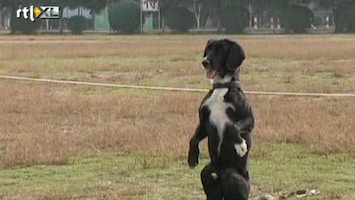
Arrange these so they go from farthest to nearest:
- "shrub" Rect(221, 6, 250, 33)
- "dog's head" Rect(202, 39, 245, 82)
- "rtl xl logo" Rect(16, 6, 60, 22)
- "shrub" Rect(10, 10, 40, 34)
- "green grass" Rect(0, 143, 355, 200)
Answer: "shrub" Rect(221, 6, 250, 33), "shrub" Rect(10, 10, 40, 34), "rtl xl logo" Rect(16, 6, 60, 22), "green grass" Rect(0, 143, 355, 200), "dog's head" Rect(202, 39, 245, 82)

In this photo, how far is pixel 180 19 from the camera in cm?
6888

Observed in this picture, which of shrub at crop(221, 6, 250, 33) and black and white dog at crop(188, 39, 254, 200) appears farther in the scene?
shrub at crop(221, 6, 250, 33)

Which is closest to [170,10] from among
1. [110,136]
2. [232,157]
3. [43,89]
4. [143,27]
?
[143,27]

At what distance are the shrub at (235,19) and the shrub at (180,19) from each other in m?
2.75

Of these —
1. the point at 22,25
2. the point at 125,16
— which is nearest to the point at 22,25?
the point at 22,25

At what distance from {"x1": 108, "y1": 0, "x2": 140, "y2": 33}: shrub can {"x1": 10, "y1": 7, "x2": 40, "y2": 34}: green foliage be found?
619 centimetres

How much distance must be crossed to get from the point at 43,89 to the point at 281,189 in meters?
11.3

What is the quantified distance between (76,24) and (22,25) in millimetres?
5464

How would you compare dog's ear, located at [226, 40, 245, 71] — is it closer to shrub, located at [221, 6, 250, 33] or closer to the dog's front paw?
the dog's front paw

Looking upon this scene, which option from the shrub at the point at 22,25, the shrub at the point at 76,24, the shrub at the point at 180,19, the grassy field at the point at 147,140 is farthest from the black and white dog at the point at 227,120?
the shrub at the point at 76,24

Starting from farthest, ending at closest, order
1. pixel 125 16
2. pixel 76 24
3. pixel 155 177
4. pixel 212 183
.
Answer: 1. pixel 76 24
2. pixel 125 16
3. pixel 155 177
4. pixel 212 183

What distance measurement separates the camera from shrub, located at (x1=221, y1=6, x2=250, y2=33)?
67875 millimetres

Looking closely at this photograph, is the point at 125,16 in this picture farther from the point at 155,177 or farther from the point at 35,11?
the point at 155,177

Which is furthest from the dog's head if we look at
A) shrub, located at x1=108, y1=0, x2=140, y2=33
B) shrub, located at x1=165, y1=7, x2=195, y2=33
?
shrub, located at x1=108, y1=0, x2=140, y2=33
